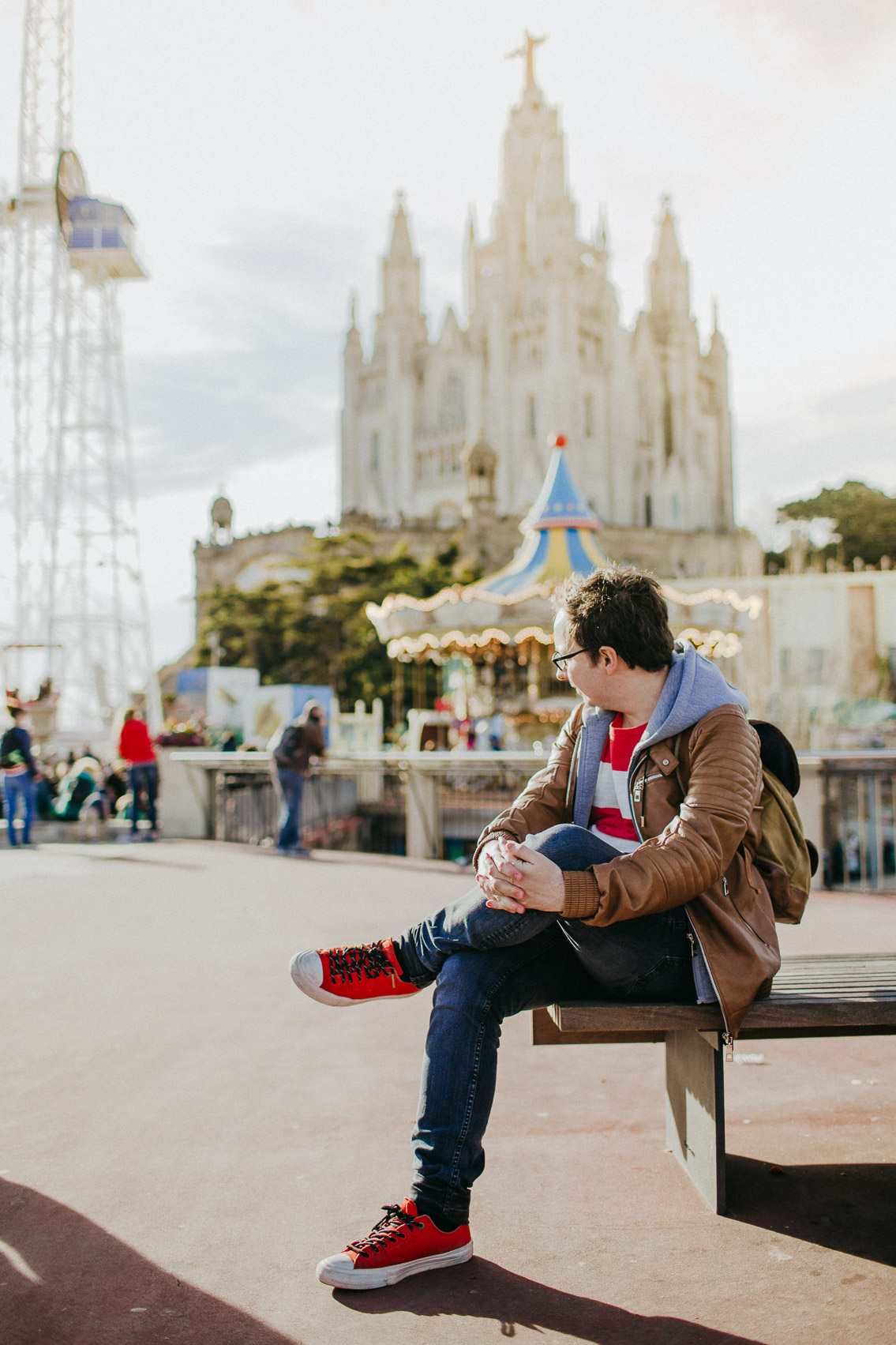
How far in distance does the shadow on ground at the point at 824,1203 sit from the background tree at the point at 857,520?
198 ft

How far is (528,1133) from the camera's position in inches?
123

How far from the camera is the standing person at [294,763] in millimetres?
10242

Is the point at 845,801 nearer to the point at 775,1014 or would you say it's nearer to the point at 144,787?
the point at 775,1014

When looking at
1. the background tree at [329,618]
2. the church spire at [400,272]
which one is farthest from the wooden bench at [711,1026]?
the church spire at [400,272]

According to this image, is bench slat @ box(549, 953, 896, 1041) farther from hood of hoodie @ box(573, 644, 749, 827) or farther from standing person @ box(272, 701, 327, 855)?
standing person @ box(272, 701, 327, 855)

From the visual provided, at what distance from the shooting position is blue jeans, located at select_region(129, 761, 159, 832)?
37.2 feet

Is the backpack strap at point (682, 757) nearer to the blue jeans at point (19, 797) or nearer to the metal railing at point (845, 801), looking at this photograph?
the metal railing at point (845, 801)

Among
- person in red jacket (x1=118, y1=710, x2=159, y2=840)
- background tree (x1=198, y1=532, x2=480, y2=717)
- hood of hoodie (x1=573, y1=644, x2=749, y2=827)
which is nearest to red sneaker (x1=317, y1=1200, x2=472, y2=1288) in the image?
hood of hoodie (x1=573, y1=644, x2=749, y2=827)

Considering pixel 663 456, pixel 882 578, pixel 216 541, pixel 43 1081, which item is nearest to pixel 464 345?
pixel 663 456

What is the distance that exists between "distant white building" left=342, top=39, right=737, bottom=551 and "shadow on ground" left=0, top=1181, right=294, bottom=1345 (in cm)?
5890

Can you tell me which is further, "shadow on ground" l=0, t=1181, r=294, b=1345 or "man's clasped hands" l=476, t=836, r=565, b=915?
"man's clasped hands" l=476, t=836, r=565, b=915

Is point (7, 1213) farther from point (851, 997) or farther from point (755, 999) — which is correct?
point (851, 997)

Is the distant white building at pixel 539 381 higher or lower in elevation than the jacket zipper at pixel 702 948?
higher

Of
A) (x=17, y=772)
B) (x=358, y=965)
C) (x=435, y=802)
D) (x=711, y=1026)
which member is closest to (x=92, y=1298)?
(x=358, y=965)
